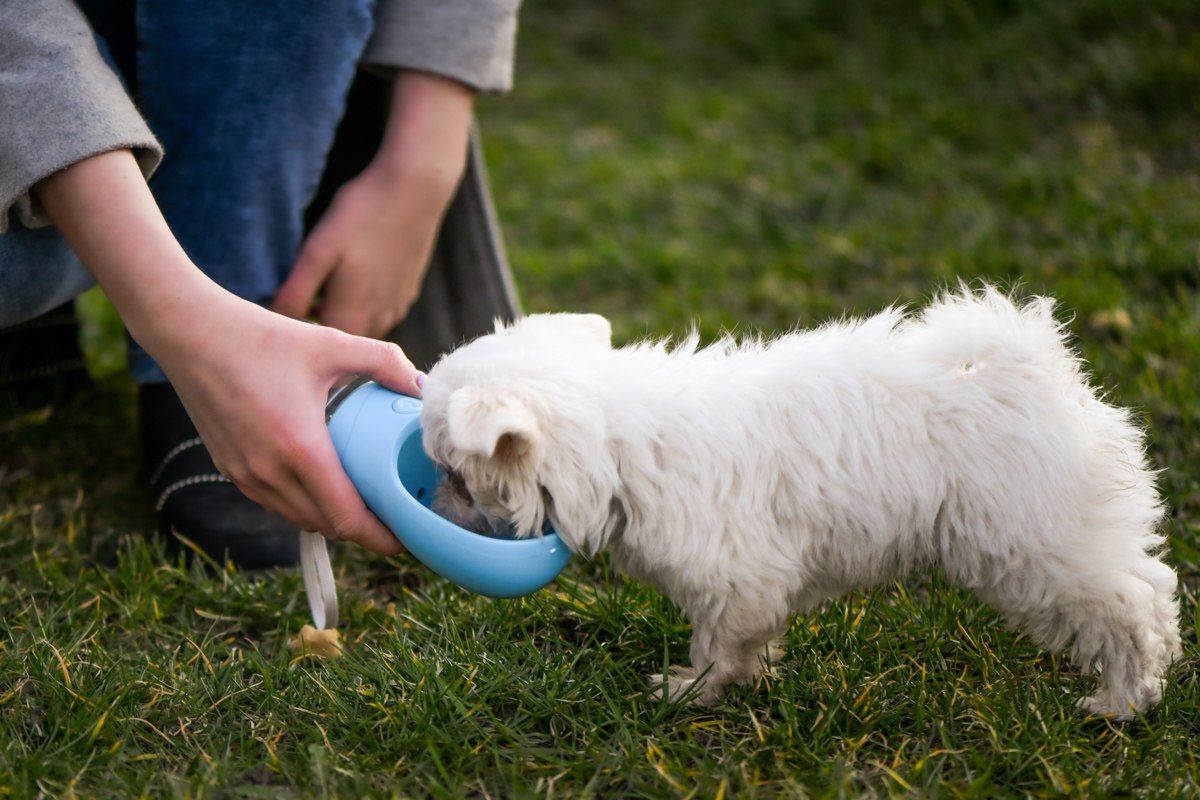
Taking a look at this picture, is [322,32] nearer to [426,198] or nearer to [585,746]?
[426,198]

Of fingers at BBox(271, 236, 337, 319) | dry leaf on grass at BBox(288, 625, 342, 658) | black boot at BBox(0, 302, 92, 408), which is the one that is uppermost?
fingers at BBox(271, 236, 337, 319)

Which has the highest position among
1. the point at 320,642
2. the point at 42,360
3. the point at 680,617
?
the point at 680,617

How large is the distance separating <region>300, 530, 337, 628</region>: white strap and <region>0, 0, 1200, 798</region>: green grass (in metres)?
0.09

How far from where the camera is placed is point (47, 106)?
6.83ft

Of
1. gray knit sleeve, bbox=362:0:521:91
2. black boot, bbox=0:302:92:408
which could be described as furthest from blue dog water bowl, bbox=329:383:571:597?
black boot, bbox=0:302:92:408

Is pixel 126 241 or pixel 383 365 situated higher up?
pixel 126 241

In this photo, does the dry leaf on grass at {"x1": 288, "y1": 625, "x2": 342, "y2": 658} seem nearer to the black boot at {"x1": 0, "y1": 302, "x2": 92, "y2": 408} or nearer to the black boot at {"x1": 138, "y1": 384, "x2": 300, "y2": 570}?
the black boot at {"x1": 138, "y1": 384, "x2": 300, "y2": 570}

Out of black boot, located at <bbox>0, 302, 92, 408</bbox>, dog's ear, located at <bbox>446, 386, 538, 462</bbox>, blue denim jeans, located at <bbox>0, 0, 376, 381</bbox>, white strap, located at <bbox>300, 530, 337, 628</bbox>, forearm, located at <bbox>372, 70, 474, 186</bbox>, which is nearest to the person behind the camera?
dog's ear, located at <bbox>446, 386, 538, 462</bbox>

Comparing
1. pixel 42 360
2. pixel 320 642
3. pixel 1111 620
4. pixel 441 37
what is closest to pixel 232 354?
pixel 320 642

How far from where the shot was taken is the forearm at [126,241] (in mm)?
2008

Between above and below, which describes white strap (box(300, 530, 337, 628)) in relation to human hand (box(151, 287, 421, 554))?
below

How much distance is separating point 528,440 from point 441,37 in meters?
1.45

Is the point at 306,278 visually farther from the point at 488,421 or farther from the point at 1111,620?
the point at 1111,620

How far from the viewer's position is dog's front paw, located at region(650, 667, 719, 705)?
2062 millimetres
